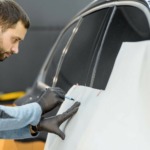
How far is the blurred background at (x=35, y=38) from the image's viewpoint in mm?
5434

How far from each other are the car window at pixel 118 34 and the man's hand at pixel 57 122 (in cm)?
14

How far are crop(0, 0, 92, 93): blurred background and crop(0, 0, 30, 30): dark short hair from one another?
3694 millimetres

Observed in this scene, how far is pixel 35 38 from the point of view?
551cm

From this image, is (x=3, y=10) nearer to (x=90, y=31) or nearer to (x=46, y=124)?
(x=46, y=124)

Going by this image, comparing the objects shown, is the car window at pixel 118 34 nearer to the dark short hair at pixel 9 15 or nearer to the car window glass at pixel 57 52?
the dark short hair at pixel 9 15

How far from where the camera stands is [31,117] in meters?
1.76

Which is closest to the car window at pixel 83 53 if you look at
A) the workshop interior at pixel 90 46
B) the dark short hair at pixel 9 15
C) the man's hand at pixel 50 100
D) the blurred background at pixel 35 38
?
the workshop interior at pixel 90 46

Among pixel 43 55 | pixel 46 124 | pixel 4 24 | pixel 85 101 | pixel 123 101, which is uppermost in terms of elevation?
pixel 4 24

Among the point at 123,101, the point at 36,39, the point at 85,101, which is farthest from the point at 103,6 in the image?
the point at 36,39

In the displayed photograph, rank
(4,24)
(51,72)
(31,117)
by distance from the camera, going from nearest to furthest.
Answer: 1. (4,24)
2. (31,117)
3. (51,72)

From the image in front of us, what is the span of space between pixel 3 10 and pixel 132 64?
1.82 feet

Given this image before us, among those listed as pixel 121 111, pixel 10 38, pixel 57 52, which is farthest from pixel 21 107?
pixel 57 52

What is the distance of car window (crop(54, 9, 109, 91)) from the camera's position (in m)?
2.03

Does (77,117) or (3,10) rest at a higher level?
(3,10)
